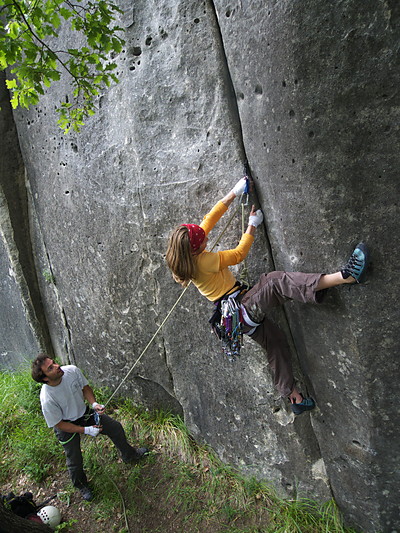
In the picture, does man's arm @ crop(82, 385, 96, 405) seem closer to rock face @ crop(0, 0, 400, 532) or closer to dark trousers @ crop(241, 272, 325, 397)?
rock face @ crop(0, 0, 400, 532)

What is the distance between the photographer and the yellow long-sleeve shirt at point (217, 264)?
308 centimetres

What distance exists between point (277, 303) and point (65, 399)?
8.00 ft

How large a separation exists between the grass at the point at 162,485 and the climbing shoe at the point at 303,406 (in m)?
1.01

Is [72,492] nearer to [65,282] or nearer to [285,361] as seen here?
[65,282]

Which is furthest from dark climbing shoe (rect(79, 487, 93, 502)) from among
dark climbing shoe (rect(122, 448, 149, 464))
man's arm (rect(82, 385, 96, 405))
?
man's arm (rect(82, 385, 96, 405))

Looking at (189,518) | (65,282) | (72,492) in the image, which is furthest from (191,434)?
(65,282)

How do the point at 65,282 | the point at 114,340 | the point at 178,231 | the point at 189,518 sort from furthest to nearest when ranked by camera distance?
the point at 65,282, the point at 114,340, the point at 189,518, the point at 178,231

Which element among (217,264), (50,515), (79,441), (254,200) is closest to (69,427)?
(79,441)

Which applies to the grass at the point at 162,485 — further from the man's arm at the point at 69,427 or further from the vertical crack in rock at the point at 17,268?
the vertical crack in rock at the point at 17,268

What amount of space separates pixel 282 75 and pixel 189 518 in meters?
4.11

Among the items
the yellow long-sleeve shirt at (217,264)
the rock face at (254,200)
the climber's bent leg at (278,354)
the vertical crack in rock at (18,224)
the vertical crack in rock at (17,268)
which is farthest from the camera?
the vertical crack in rock at (17,268)

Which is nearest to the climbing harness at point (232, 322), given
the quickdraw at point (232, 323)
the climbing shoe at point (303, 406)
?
the quickdraw at point (232, 323)

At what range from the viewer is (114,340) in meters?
5.16

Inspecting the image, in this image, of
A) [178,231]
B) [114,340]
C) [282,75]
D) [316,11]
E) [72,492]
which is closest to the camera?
[316,11]
